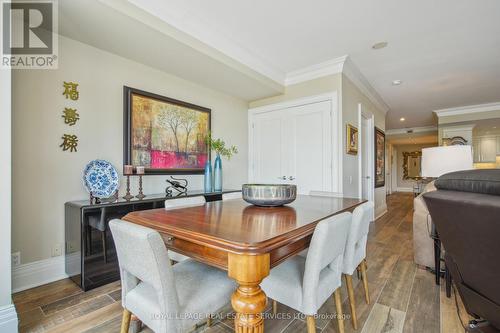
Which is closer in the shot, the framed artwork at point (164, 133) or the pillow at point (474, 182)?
the pillow at point (474, 182)

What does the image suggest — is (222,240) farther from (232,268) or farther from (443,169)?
(443,169)

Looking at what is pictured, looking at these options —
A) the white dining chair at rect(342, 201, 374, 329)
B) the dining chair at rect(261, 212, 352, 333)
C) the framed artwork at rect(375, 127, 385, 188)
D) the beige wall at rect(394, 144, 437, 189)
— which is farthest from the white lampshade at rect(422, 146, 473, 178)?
the beige wall at rect(394, 144, 437, 189)

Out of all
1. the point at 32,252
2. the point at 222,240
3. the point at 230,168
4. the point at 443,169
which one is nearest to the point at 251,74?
the point at 230,168

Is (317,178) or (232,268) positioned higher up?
(317,178)

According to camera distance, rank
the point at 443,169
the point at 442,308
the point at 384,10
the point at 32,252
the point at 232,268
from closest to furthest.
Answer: the point at 232,268, the point at 442,308, the point at 32,252, the point at 384,10, the point at 443,169

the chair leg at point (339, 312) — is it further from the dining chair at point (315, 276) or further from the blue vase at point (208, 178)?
the blue vase at point (208, 178)

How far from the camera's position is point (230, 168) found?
406 centimetres

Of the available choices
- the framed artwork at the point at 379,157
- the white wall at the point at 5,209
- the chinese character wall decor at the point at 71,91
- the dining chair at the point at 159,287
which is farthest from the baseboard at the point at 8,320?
the framed artwork at the point at 379,157

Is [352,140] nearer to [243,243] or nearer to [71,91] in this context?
[243,243]

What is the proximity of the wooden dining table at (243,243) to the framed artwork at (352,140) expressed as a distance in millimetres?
2461

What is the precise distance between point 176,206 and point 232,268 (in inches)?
40.9

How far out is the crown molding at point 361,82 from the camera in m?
3.44

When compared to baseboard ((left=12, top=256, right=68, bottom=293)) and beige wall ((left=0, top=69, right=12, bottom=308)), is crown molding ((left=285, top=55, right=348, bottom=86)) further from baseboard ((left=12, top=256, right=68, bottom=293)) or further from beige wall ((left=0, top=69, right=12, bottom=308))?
baseboard ((left=12, top=256, right=68, bottom=293))

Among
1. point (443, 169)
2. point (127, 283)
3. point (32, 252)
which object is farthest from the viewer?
point (443, 169)
